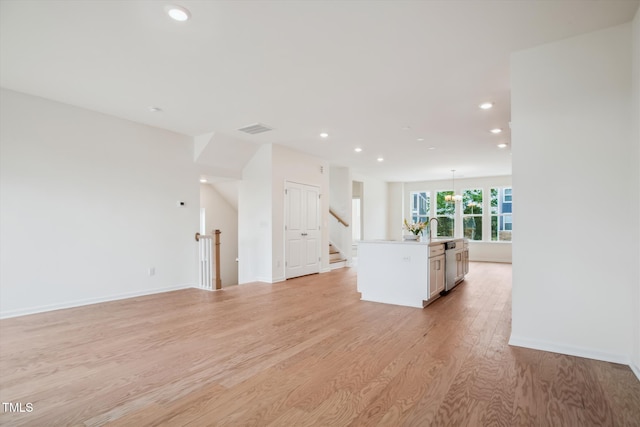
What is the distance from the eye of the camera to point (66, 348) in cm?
310

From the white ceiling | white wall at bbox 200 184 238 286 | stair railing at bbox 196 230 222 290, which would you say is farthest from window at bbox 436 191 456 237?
stair railing at bbox 196 230 222 290

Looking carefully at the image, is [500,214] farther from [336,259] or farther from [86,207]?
[86,207]

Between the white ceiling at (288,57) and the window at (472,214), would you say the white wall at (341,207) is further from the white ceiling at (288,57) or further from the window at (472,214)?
the window at (472,214)

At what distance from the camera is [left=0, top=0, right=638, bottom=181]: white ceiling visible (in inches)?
99.4

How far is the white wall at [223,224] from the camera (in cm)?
869

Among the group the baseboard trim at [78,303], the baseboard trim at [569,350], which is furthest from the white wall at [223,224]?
the baseboard trim at [569,350]

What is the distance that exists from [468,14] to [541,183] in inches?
62.2

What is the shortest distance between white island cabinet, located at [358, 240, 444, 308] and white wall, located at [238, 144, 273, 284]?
229 cm

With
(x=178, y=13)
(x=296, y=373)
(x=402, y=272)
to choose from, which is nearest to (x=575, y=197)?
(x=402, y=272)

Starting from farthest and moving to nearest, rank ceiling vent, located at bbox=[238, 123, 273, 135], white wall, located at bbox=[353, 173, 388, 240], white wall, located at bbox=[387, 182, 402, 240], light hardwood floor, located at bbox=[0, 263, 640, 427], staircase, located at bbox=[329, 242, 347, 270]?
1. white wall, located at bbox=[387, 182, 402, 240]
2. white wall, located at bbox=[353, 173, 388, 240]
3. staircase, located at bbox=[329, 242, 347, 270]
4. ceiling vent, located at bbox=[238, 123, 273, 135]
5. light hardwood floor, located at bbox=[0, 263, 640, 427]

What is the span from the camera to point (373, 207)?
37.3 feet

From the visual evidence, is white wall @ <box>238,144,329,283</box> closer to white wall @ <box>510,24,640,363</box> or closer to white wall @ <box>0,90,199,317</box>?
white wall @ <box>0,90,199,317</box>

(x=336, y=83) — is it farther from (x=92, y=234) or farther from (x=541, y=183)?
(x=92, y=234)

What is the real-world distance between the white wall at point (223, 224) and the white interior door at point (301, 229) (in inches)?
102
